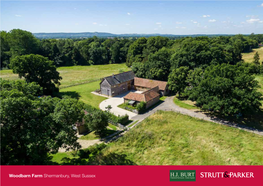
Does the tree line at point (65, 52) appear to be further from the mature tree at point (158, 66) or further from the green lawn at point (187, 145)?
the green lawn at point (187, 145)

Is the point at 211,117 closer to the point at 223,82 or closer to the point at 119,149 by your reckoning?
the point at 223,82

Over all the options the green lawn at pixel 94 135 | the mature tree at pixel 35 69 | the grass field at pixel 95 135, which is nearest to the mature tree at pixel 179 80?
the grass field at pixel 95 135

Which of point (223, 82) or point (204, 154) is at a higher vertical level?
point (223, 82)

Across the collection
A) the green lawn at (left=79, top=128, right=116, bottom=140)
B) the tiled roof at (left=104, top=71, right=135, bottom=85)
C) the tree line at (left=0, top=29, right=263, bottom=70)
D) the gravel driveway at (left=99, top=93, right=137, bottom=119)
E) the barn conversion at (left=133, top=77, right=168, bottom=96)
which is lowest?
the green lawn at (left=79, top=128, right=116, bottom=140)

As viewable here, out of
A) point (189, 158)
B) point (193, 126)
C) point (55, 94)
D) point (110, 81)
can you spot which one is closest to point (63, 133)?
point (189, 158)

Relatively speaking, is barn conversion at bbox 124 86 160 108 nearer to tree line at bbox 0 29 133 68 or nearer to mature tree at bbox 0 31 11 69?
tree line at bbox 0 29 133 68

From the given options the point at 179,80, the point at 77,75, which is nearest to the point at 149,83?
the point at 179,80
